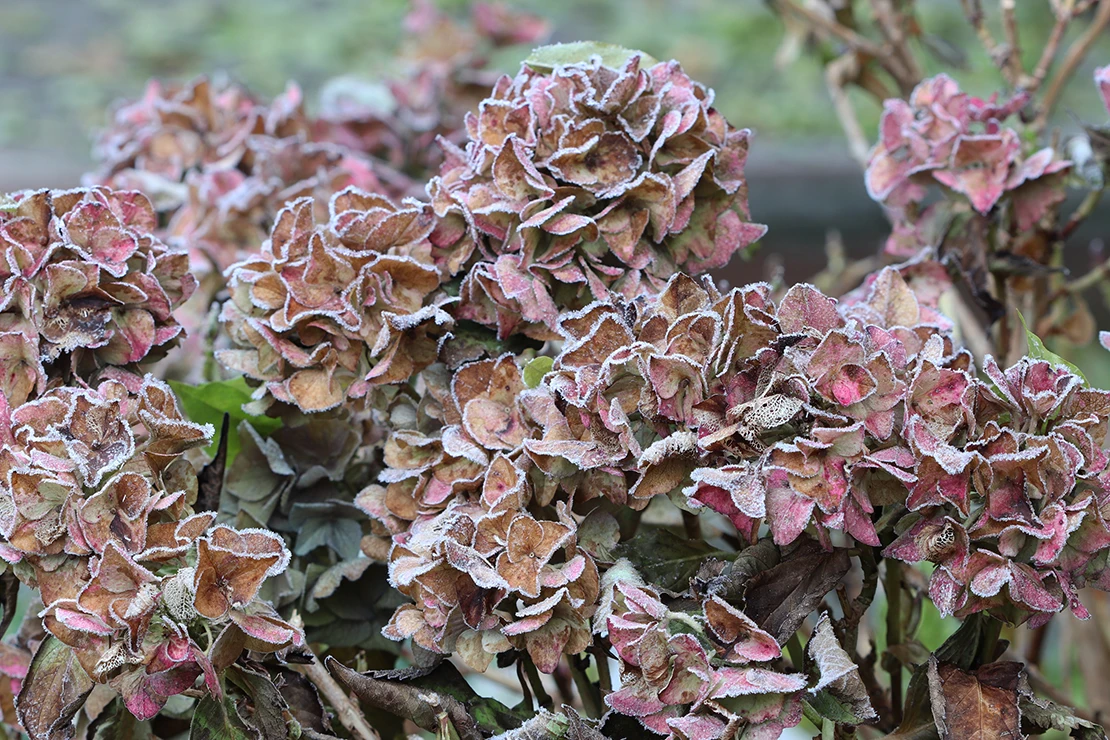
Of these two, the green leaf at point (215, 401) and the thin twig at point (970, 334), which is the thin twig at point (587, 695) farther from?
the thin twig at point (970, 334)

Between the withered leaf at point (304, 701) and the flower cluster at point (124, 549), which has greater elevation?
the flower cluster at point (124, 549)

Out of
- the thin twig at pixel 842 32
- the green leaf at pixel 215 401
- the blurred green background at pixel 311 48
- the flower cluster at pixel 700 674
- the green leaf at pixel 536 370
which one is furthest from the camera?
the blurred green background at pixel 311 48

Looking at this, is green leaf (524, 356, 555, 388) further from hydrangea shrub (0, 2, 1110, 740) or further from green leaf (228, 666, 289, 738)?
green leaf (228, 666, 289, 738)

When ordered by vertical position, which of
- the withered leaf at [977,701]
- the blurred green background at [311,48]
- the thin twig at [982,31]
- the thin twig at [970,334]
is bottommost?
the blurred green background at [311,48]

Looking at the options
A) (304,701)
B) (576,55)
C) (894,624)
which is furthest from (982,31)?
(304,701)

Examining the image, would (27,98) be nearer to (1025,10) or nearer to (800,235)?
(800,235)

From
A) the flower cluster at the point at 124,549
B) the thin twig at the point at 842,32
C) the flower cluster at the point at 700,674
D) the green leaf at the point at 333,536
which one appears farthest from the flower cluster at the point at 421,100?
the flower cluster at the point at 700,674
